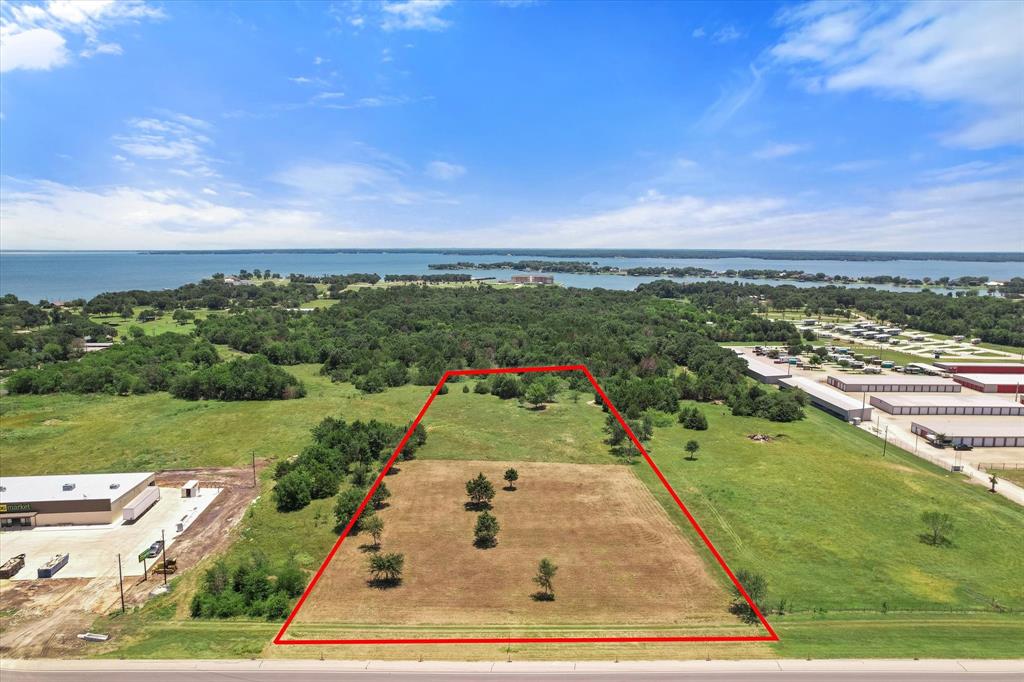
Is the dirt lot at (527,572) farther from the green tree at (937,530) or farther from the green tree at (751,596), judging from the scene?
the green tree at (937,530)

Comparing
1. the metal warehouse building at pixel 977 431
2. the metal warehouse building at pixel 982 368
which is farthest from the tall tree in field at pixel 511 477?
the metal warehouse building at pixel 982 368

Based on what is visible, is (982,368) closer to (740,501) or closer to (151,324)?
(740,501)

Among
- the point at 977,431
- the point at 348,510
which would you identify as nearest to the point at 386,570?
the point at 348,510

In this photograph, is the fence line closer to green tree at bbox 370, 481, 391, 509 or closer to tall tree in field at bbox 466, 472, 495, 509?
tall tree in field at bbox 466, 472, 495, 509

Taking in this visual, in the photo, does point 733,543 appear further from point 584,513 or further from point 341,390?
point 341,390

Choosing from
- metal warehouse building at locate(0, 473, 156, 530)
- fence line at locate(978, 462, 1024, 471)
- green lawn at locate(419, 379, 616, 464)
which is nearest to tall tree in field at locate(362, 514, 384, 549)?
green lawn at locate(419, 379, 616, 464)

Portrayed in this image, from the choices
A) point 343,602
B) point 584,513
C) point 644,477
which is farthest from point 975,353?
point 343,602
